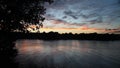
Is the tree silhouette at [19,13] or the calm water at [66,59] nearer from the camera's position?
the tree silhouette at [19,13]

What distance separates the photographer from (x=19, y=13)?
1844 centimetres

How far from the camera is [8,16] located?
17.6 metres

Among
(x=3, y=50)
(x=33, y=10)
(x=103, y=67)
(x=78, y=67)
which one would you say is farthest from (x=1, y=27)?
(x=103, y=67)

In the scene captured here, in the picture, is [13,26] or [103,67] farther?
[103,67]

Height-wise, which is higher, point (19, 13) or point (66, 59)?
point (19, 13)

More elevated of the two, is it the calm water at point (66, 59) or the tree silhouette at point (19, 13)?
the tree silhouette at point (19, 13)

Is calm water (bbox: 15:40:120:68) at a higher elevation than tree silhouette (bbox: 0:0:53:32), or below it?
below

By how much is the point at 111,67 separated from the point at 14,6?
16.6m

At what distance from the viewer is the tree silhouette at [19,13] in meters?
17.4

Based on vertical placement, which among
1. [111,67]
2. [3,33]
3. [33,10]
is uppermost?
[33,10]

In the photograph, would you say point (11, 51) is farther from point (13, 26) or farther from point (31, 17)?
point (31, 17)

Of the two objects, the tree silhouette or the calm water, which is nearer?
the tree silhouette

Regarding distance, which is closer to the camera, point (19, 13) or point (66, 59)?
point (19, 13)

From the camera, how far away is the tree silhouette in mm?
17352
